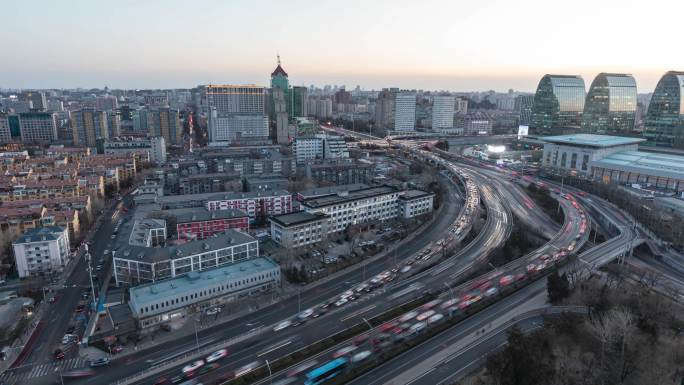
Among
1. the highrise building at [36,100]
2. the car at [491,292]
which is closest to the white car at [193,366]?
the car at [491,292]

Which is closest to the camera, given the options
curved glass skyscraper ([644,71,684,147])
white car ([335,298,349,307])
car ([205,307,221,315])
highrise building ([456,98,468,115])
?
car ([205,307,221,315])

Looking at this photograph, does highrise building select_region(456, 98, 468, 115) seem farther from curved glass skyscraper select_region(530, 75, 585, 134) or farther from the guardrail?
the guardrail

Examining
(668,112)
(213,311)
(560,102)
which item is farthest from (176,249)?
(560,102)

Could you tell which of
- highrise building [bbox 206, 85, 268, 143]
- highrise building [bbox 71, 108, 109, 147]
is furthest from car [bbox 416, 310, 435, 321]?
highrise building [bbox 71, 108, 109, 147]

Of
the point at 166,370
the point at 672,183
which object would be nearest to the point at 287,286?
the point at 166,370

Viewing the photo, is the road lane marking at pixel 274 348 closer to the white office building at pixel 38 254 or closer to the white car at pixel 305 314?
the white car at pixel 305 314
